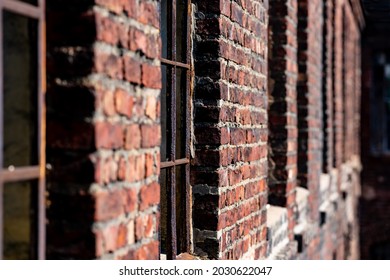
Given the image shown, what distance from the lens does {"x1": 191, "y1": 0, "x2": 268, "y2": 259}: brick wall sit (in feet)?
10.3

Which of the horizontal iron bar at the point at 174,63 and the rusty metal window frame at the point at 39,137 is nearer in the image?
the rusty metal window frame at the point at 39,137

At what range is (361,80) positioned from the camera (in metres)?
13.1

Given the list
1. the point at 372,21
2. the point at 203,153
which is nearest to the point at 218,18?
the point at 203,153

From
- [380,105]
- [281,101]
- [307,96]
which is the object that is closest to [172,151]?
[281,101]

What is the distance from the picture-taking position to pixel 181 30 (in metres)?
3.10

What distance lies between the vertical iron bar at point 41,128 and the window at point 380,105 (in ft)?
37.9

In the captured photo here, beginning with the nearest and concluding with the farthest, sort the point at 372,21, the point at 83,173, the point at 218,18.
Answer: the point at 83,173 → the point at 218,18 → the point at 372,21

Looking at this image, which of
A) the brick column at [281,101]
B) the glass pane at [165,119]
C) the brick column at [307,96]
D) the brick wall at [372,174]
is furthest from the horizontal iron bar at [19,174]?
the brick wall at [372,174]

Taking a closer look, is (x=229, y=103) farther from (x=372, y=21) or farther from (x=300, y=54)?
(x=372, y=21)

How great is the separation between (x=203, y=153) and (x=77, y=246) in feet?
4.31

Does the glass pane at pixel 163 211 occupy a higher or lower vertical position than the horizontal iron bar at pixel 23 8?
lower

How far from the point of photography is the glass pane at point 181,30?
3.10 meters

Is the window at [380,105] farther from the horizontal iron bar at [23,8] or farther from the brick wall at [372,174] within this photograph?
the horizontal iron bar at [23,8]

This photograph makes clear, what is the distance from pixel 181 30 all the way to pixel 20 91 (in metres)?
1.31
